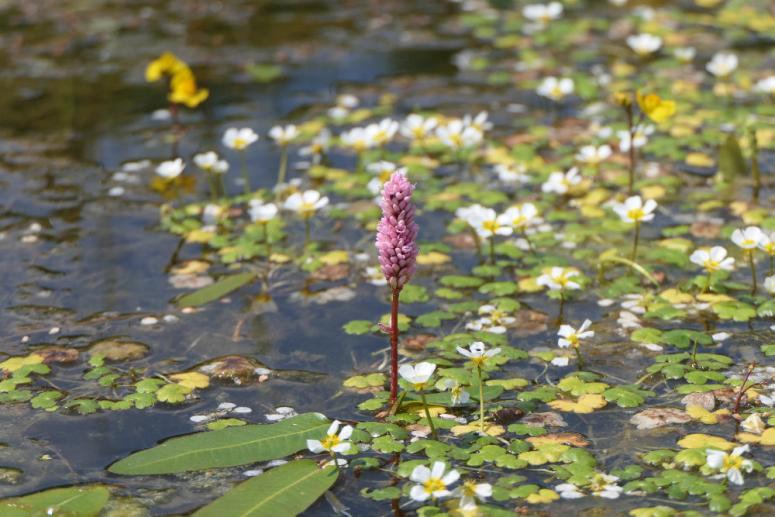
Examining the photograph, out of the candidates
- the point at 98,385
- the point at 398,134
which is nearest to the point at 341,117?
the point at 398,134

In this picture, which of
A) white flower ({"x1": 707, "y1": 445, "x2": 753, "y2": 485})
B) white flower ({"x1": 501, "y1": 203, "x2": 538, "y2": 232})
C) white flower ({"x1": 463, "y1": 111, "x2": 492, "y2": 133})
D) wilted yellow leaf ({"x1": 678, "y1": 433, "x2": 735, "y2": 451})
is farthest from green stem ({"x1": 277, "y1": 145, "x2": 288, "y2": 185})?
white flower ({"x1": 707, "y1": 445, "x2": 753, "y2": 485})

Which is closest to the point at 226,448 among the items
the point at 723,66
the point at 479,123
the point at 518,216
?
the point at 518,216

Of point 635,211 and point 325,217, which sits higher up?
point 635,211

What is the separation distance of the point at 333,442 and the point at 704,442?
Answer: 0.99 metres

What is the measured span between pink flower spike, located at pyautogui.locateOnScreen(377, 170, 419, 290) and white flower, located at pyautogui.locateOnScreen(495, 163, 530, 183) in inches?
84.5

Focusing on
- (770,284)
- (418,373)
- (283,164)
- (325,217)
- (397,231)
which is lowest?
(325,217)

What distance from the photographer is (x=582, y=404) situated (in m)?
3.21

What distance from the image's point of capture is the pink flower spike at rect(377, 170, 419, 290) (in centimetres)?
281

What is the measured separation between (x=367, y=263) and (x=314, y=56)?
275cm

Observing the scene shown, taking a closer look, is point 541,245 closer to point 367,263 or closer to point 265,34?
point 367,263

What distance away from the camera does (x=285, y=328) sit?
388 centimetres

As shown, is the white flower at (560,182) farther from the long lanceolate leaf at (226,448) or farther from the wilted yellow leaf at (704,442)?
the long lanceolate leaf at (226,448)

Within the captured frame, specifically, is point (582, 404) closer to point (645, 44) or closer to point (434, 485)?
point (434, 485)

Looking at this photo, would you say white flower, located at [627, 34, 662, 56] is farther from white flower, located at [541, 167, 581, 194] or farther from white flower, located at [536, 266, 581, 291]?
white flower, located at [536, 266, 581, 291]
